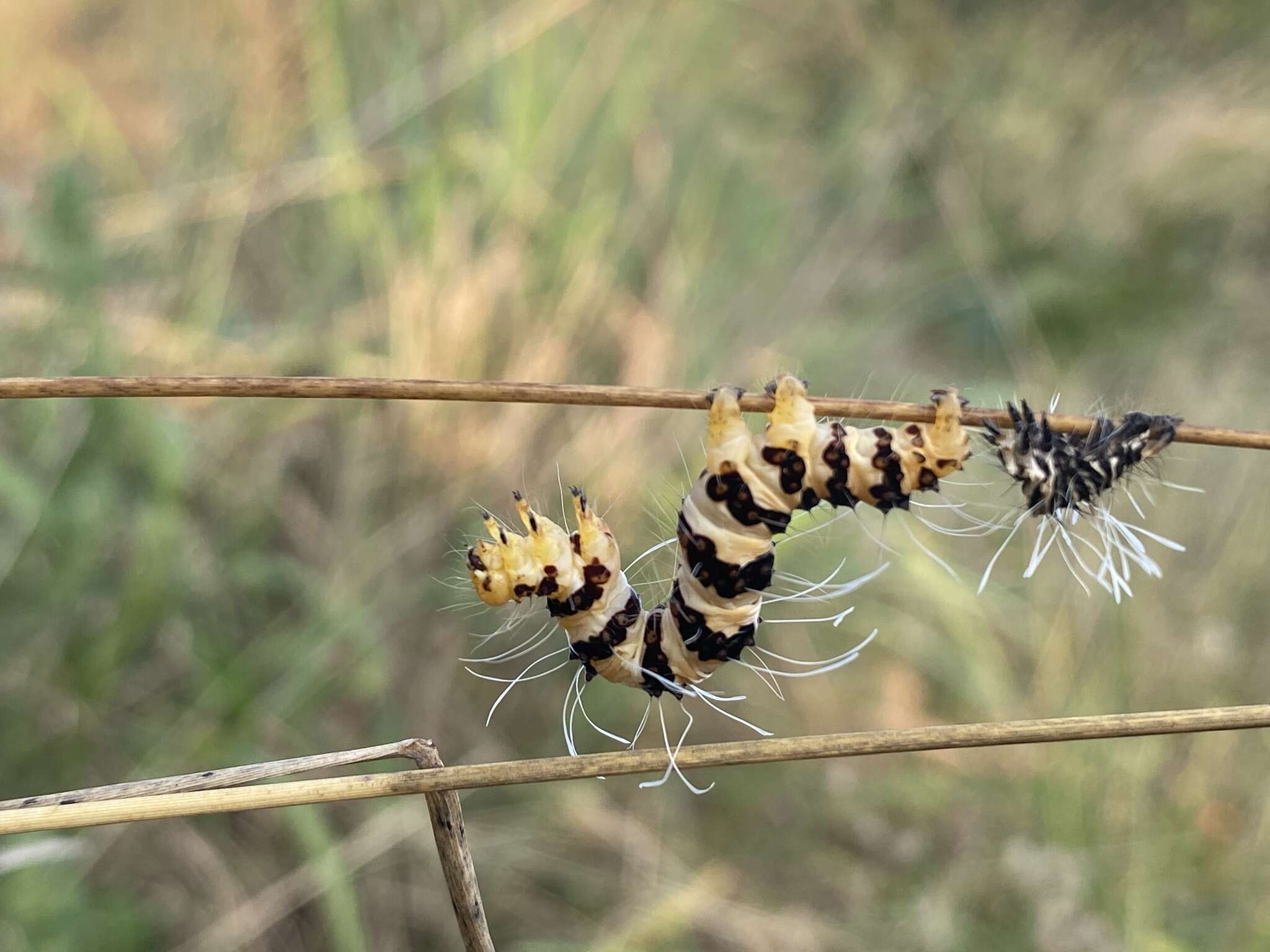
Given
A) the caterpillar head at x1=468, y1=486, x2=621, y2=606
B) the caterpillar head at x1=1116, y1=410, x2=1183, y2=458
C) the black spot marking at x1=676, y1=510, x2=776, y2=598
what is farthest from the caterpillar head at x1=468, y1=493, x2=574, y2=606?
the caterpillar head at x1=1116, y1=410, x2=1183, y2=458

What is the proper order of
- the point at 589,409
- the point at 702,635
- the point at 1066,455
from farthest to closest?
the point at 589,409 → the point at 702,635 → the point at 1066,455

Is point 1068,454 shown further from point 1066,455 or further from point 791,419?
point 791,419

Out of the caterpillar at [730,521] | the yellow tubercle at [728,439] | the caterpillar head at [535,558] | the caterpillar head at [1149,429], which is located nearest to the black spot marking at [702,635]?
the caterpillar at [730,521]

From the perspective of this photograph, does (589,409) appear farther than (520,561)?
Yes

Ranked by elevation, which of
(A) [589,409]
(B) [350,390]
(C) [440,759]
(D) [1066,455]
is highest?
(A) [589,409]

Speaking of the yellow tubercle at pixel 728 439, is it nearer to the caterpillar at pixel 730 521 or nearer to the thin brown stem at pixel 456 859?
the caterpillar at pixel 730 521

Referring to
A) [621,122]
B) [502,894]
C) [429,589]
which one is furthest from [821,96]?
[502,894]

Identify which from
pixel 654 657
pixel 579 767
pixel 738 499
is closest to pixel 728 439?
pixel 738 499
